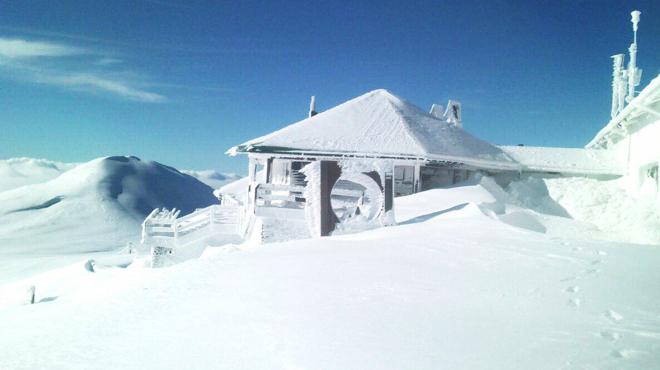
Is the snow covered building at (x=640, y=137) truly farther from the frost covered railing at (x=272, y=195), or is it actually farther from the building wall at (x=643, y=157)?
the frost covered railing at (x=272, y=195)

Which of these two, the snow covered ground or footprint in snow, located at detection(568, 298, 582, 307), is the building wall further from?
footprint in snow, located at detection(568, 298, 582, 307)

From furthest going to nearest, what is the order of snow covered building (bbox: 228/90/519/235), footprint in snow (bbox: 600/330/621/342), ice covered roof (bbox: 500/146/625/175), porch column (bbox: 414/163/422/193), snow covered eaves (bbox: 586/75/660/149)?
1. ice covered roof (bbox: 500/146/625/175)
2. porch column (bbox: 414/163/422/193)
3. snow covered building (bbox: 228/90/519/235)
4. snow covered eaves (bbox: 586/75/660/149)
5. footprint in snow (bbox: 600/330/621/342)

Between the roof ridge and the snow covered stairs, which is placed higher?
the roof ridge

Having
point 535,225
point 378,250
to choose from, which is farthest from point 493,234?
point 535,225

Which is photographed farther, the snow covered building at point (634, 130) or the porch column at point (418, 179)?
the porch column at point (418, 179)

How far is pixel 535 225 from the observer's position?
10.3m

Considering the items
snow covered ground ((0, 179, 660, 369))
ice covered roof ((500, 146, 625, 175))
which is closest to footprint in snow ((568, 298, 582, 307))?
snow covered ground ((0, 179, 660, 369))

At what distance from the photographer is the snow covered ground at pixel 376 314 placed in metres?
2.63

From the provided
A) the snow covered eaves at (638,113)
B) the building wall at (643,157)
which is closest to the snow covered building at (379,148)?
the snow covered eaves at (638,113)

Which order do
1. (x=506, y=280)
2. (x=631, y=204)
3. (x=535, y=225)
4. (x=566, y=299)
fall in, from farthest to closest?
(x=631, y=204), (x=535, y=225), (x=506, y=280), (x=566, y=299)

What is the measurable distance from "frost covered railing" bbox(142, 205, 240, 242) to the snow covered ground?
893 cm

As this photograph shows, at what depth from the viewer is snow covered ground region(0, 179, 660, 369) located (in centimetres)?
263

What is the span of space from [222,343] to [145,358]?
483 mm

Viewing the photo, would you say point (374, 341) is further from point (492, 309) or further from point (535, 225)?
point (535, 225)
